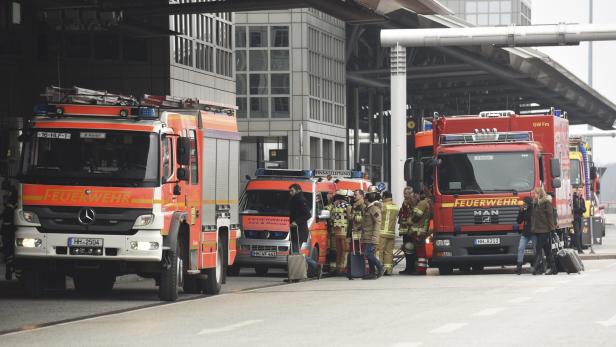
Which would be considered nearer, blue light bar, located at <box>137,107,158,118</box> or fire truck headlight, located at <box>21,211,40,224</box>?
fire truck headlight, located at <box>21,211,40,224</box>

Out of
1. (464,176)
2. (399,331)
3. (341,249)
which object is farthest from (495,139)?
(399,331)

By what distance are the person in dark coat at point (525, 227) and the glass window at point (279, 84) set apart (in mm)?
38233

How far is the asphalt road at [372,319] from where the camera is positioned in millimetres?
14539

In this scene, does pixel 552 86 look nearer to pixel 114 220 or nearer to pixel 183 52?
pixel 183 52

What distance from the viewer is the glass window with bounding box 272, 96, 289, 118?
2657 inches

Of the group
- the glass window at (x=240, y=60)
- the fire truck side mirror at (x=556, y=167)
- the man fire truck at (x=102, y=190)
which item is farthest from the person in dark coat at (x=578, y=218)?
the glass window at (x=240, y=60)

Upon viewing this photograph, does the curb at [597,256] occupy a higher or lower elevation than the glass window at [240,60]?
lower

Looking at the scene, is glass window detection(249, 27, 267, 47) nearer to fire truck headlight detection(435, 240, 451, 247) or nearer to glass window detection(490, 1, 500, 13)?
fire truck headlight detection(435, 240, 451, 247)

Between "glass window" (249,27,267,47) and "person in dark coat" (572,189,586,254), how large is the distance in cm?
2741

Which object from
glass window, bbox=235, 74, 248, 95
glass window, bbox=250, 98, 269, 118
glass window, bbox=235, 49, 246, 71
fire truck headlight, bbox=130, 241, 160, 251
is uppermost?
glass window, bbox=235, 49, 246, 71

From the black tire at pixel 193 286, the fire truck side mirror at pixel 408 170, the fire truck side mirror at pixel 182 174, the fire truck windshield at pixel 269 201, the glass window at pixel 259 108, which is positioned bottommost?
the black tire at pixel 193 286

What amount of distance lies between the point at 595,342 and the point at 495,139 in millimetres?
17131

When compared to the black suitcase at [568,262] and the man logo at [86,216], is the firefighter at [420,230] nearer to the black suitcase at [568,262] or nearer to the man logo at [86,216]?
the black suitcase at [568,262]

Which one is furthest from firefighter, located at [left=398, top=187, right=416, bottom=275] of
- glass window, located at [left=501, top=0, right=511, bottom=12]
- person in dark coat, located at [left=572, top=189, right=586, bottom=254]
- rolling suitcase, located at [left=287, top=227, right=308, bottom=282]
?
glass window, located at [left=501, top=0, right=511, bottom=12]
